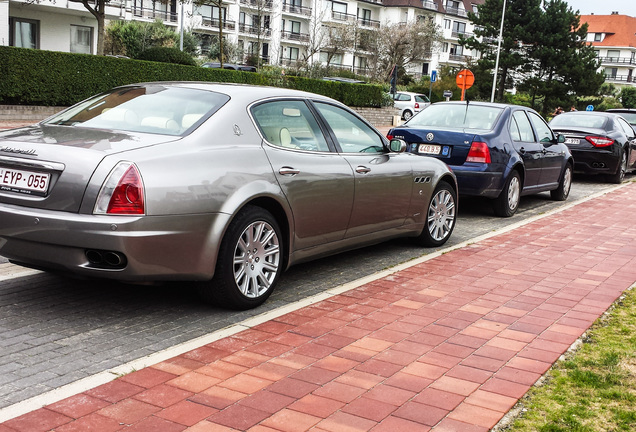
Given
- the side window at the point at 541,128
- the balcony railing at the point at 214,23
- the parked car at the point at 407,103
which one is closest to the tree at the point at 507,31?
the parked car at the point at 407,103

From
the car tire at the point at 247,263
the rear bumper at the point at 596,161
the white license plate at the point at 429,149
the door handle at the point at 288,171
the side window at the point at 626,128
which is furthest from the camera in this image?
the side window at the point at 626,128

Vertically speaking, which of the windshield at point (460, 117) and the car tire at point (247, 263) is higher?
the windshield at point (460, 117)

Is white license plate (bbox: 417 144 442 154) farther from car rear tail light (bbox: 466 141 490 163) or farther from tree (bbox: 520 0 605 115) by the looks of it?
tree (bbox: 520 0 605 115)

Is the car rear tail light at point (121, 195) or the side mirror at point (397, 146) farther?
the side mirror at point (397, 146)

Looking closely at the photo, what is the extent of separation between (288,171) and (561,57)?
5201 centimetres

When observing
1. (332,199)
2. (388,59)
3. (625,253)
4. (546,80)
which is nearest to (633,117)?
(625,253)

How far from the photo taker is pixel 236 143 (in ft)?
16.7

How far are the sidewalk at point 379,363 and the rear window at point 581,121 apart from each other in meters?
10.2

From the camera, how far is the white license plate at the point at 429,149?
32.1ft

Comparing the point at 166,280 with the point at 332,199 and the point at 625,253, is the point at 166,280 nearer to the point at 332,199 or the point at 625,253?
the point at 332,199

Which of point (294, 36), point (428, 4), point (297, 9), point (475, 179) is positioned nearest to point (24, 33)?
point (475, 179)

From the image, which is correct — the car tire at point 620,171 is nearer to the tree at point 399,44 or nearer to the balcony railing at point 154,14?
the tree at point 399,44

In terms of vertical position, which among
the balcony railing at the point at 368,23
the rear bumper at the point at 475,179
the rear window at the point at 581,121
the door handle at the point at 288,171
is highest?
the balcony railing at the point at 368,23

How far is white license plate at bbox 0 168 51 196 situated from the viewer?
448 cm
